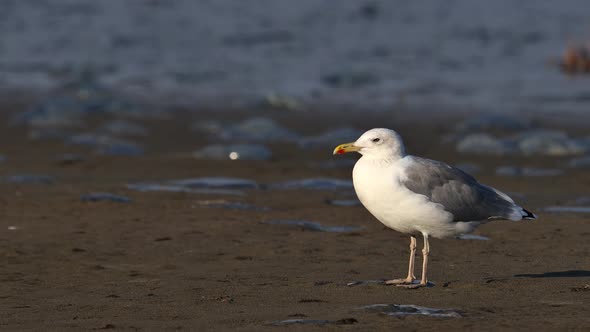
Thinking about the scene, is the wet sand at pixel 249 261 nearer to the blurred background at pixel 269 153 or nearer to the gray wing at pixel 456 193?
the blurred background at pixel 269 153

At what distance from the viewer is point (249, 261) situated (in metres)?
9.54

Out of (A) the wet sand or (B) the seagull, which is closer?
(A) the wet sand

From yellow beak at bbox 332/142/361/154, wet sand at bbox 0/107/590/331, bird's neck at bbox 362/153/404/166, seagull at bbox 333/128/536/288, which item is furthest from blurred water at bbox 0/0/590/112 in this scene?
bird's neck at bbox 362/153/404/166

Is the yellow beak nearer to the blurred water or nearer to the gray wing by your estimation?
the gray wing

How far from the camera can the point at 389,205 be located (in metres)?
8.60

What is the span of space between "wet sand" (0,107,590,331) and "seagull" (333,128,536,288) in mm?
373

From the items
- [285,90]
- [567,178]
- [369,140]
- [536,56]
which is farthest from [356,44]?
[369,140]

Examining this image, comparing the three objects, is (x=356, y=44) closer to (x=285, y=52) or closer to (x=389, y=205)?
(x=285, y=52)

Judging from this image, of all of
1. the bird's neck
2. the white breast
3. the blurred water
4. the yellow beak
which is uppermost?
the blurred water

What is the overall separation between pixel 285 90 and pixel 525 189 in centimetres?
1069

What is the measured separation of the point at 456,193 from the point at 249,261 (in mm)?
1692

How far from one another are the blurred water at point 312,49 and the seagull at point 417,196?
12686 millimetres

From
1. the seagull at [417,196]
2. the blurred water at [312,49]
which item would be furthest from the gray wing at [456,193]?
the blurred water at [312,49]

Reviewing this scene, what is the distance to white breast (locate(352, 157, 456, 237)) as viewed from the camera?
8586 millimetres
